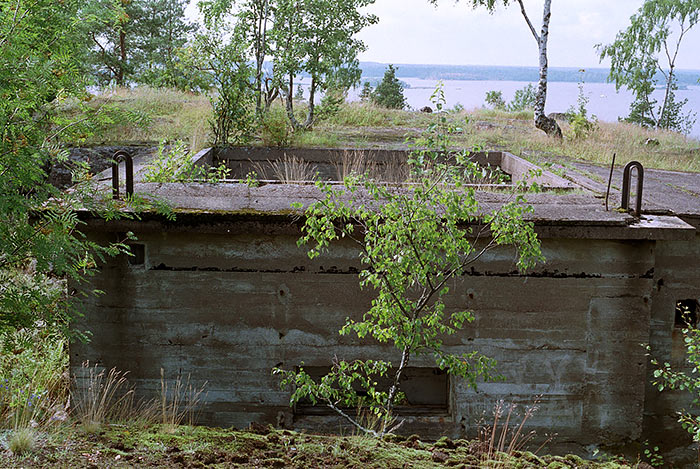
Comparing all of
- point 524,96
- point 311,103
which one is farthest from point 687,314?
point 524,96

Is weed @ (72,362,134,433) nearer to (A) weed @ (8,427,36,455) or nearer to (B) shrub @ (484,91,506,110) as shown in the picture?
(A) weed @ (8,427,36,455)

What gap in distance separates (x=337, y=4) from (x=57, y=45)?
10.3 m

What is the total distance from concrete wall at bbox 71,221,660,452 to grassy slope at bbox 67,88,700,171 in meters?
3.39

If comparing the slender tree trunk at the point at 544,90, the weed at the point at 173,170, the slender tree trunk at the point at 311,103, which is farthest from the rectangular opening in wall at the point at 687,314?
the slender tree trunk at the point at 544,90

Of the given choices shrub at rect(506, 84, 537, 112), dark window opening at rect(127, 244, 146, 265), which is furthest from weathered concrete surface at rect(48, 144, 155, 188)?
shrub at rect(506, 84, 537, 112)

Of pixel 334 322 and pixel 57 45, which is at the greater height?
pixel 57 45

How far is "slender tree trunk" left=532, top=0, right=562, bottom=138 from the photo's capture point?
16.3 metres

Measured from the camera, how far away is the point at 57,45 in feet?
13.1

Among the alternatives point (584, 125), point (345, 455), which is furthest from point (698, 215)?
point (584, 125)

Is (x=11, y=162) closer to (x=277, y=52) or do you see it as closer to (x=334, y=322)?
(x=334, y=322)

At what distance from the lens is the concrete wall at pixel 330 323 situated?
596cm

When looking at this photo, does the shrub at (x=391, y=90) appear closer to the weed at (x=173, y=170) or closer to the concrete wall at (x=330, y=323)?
the weed at (x=173, y=170)

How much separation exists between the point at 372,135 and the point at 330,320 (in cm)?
784

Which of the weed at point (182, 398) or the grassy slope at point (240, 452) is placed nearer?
the grassy slope at point (240, 452)
